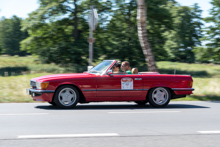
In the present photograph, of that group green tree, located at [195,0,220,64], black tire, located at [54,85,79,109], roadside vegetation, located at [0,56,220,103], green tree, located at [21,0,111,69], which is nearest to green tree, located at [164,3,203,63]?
roadside vegetation, located at [0,56,220,103]

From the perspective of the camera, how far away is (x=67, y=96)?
368 inches


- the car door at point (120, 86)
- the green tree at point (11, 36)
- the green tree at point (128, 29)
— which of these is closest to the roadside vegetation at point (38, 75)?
the car door at point (120, 86)

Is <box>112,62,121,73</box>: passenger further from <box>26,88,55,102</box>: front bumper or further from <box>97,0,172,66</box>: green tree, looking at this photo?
<box>97,0,172,66</box>: green tree

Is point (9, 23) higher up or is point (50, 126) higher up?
point (9, 23)

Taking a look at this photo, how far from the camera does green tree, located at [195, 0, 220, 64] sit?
131 feet

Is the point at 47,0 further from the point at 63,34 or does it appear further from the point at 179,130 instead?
the point at 179,130

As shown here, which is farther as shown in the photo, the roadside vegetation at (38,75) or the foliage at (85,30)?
the foliage at (85,30)

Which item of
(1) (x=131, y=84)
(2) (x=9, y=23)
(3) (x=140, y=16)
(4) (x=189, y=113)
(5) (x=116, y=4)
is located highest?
(2) (x=9, y=23)

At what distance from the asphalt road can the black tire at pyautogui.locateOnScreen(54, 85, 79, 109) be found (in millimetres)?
273

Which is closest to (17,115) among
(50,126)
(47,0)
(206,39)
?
(50,126)

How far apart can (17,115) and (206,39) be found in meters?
35.6

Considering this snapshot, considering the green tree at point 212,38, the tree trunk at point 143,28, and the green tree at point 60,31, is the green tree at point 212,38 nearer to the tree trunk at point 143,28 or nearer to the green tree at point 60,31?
the green tree at point 60,31

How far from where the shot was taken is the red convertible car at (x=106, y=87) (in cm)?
926

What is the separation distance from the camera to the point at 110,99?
9617 mm
